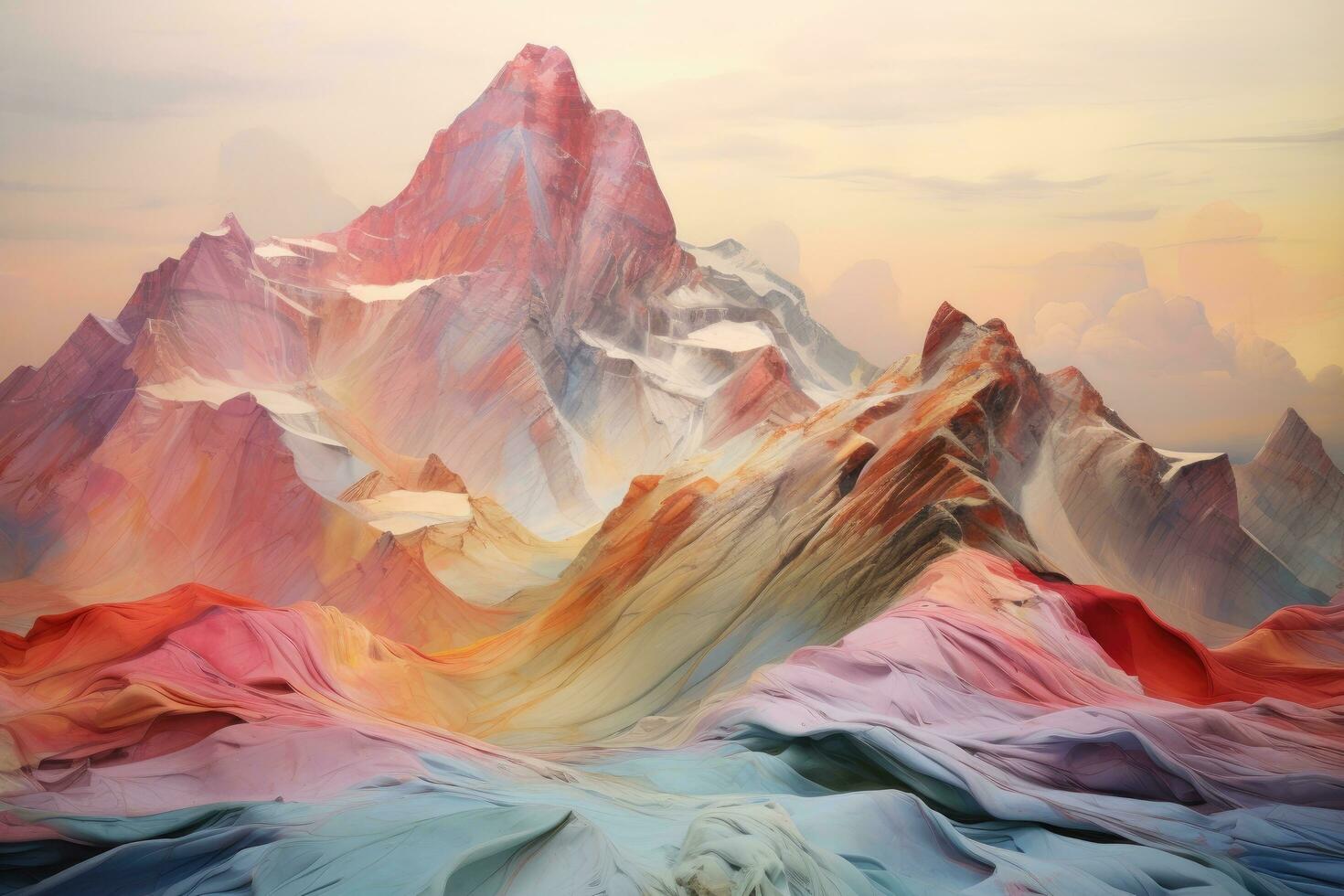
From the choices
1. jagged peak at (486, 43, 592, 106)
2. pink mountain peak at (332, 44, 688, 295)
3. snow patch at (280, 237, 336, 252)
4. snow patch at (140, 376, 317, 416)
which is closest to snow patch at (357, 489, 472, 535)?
snow patch at (140, 376, 317, 416)

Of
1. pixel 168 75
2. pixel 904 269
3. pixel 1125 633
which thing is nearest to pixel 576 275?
pixel 904 269

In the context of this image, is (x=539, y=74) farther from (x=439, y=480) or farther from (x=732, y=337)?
(x=439, y=480)

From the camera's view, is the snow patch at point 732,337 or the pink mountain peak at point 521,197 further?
the snow patch at point 732,337

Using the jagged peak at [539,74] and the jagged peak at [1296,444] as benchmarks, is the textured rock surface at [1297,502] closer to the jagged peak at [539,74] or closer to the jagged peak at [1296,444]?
the jagged peak at [1296,444]

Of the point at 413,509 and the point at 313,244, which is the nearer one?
the point at 413,509

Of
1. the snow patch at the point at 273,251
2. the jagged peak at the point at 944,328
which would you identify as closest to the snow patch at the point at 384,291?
the snow patch at the point at 273,251

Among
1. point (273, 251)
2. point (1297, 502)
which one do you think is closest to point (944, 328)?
point (1297, 502)

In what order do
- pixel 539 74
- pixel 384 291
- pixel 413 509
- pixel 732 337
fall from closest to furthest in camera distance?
pixel 413 509 → pixel 539 74 → pixel 384 291 → pixel 732 337

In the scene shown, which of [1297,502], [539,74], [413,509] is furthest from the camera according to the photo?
[539,74]

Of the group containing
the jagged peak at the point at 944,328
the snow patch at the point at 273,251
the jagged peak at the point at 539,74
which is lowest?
the jagged peak at the point at 944,328

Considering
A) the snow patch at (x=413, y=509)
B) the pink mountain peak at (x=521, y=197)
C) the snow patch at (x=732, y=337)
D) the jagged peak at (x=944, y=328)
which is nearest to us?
the snow patch at (x=413, y=509)

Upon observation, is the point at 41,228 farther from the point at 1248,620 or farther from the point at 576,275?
the point at 1248,620

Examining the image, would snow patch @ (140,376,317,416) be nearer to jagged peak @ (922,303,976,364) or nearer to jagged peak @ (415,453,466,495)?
jagged peak @ (415,453,466,495)
